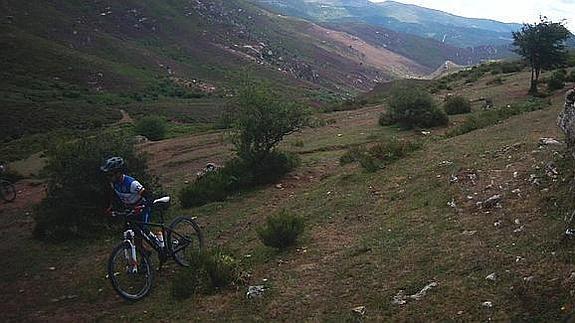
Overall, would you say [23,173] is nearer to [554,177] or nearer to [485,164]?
[485,164]

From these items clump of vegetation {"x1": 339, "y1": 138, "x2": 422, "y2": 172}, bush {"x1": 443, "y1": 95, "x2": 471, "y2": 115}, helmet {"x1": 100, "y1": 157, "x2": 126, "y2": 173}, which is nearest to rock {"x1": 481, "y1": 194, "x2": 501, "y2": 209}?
clump of vegetation {"x1": 339, "y1": 138, "x2": 422, "y2": 172}

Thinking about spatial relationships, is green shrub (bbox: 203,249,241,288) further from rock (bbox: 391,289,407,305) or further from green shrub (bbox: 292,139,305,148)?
green shrub (bbox: 292,139,305,148)

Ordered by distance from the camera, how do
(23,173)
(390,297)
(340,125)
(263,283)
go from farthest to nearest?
1. (23,173)
2. (340,125)
3. (263,283)
4. (390,297)

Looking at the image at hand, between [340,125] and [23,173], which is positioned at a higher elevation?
[340,125]

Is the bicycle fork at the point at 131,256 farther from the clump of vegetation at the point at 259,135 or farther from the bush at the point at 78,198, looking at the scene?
the clump of vegetation at the point at 259,135

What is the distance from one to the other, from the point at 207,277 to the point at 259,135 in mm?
10328

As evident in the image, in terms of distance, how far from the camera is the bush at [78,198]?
49.3 feet

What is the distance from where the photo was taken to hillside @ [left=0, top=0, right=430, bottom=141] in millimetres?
68812

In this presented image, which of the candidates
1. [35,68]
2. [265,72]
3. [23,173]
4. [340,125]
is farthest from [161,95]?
[340,125]

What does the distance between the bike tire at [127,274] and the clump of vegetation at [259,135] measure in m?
8.47

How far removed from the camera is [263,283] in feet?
28.7

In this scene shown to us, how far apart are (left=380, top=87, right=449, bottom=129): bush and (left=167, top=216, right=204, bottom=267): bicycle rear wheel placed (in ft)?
51.1

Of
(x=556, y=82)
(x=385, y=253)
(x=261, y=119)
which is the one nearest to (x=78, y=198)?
(x=261, y=119)

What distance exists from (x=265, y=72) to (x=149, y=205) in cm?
11368
